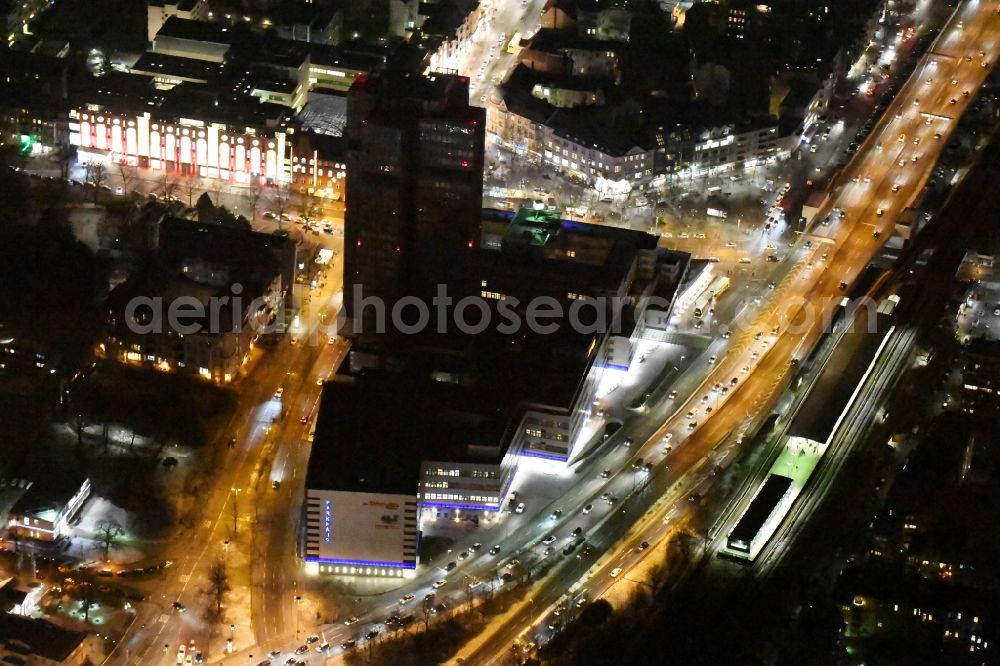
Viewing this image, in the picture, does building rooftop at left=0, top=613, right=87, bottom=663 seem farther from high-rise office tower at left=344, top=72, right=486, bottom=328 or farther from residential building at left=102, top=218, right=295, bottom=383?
high-rise office tower at left=344, top=72, right=486, bottom=328

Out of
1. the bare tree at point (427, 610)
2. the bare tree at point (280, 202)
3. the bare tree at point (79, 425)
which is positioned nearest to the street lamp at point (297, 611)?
the bare tree at point (427, 610)

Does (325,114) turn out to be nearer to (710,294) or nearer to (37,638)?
(710,294)

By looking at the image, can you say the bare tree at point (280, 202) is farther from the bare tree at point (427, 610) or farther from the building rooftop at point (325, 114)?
the bare tree at point (427, 610)

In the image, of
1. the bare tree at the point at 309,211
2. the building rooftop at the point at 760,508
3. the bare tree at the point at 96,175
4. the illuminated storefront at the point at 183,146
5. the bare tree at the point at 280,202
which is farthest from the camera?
the illuminated storefront at the point at 183,146

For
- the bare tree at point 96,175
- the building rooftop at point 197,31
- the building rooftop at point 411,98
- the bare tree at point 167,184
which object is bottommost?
the bare tree at point 167,184

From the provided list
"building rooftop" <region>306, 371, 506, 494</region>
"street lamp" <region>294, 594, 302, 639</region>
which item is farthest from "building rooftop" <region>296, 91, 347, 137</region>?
"street lamp" <region>294, 594, 302, 639</region>

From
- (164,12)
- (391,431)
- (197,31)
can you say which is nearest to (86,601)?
(391,431)
